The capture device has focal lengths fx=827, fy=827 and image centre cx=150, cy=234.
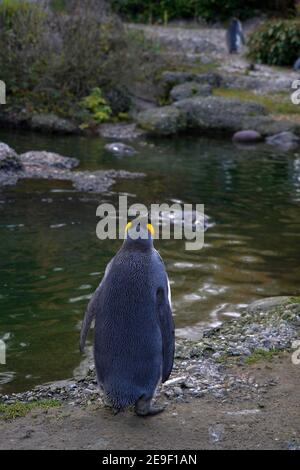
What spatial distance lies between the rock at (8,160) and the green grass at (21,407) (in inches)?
334

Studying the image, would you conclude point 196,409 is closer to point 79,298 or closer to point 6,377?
point 6,377

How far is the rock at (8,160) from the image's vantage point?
43.5 ft

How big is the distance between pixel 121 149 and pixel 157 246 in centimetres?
703

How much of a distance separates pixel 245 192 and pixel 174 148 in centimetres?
455

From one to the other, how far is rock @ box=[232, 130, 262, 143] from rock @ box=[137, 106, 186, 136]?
1.42m

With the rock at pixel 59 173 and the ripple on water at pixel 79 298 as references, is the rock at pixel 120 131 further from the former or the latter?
the ripple on water at pixel 79 298

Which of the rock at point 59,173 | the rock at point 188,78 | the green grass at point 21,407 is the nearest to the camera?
the green grass at point 21,407

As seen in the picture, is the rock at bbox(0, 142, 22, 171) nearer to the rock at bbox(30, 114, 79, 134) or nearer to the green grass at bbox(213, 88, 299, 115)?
the rock at bbox(30, 114, 79, 134)

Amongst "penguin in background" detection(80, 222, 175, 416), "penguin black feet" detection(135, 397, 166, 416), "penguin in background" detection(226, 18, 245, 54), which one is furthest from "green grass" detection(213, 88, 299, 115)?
"penguin black feet" detection(135, 397, 166, 416)

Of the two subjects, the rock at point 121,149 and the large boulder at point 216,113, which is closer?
the rock at point 121,149

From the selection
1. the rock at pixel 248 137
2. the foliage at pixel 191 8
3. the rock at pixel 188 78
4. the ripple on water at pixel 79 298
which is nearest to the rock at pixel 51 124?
the rock at pixel 248 137

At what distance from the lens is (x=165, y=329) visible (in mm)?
4617

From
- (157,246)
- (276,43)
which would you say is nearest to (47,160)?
(157,246)
